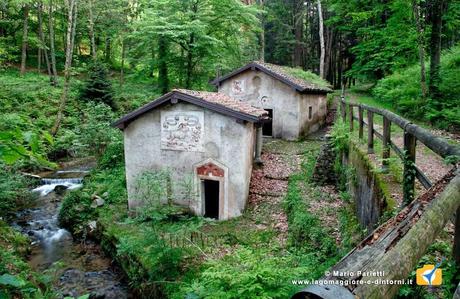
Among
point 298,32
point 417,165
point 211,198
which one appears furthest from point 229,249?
point 298,32

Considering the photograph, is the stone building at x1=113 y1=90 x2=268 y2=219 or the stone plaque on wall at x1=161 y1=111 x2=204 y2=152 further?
the stone plaque on wall at x1=161 y1=111 x2=204 y2=152

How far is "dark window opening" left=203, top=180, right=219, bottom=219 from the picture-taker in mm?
13047

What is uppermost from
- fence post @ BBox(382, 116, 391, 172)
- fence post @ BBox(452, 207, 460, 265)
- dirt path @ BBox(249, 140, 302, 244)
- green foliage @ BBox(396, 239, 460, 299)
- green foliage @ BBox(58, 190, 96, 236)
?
fence post @ BBox(382, 116, 391, 172)

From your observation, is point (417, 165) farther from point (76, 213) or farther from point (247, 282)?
point (76, 213)

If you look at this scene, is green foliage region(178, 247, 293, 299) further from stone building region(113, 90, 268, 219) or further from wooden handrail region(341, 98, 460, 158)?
stone building region(113, 90, 268, 219)

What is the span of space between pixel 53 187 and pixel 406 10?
18396 millimetres

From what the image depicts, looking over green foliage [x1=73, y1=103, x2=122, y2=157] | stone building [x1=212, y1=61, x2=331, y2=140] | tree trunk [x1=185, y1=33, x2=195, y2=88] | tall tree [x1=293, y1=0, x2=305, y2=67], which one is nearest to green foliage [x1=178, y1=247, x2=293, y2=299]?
green foliage [x1=73, y1=103, x2=122, y2=157]

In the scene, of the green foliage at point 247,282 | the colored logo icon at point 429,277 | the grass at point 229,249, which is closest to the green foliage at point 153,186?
the grass at point 229,249

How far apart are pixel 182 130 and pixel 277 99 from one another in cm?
960

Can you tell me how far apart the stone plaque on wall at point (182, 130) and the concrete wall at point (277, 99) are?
30.7 ft

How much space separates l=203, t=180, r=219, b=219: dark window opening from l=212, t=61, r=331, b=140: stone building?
7916 mm

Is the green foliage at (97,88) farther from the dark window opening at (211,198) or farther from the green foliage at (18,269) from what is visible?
the dark window opening at (211,198)

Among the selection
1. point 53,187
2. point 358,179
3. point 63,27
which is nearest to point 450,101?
point 358,179

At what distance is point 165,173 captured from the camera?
12.0 m
